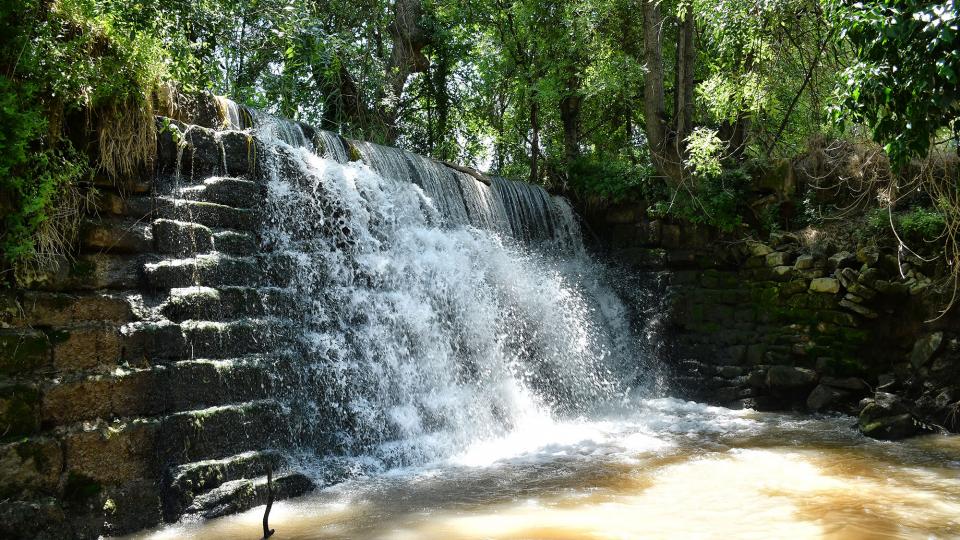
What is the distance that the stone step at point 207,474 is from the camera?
14.3ft

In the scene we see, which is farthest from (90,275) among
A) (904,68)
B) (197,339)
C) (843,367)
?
(843,367)

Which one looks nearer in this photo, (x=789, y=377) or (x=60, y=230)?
(x=60, y=230)

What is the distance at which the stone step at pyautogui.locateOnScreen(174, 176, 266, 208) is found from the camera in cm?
561

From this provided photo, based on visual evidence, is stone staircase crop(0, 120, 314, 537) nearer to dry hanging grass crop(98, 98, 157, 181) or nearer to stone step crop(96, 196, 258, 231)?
stone step crop(96, 196, 258, 231)

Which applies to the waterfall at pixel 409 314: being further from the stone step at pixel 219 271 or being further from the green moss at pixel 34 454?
the green moss at pixel 34 454

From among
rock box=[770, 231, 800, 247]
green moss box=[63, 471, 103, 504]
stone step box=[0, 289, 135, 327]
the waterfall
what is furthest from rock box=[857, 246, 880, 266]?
green moss box=[63, 471, 103, 504]

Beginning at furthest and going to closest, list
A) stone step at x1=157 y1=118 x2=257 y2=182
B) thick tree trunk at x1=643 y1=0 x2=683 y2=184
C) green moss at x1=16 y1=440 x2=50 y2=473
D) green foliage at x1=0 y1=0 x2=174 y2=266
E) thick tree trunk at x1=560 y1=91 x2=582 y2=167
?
thick tree trunk at x1=560 y1=91 x2=582 y2=167 → thick tree trunk at x1=643 y1=0 x2=683 y2=184 → stone step at x1=157 y1=118 x2=257 y2=182 → green foliage at x1=0 y1=0 x2=174 y2=266 → green moss at x1=16 y1=440 x2=50 y2=473

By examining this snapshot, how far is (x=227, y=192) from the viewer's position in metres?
5.86

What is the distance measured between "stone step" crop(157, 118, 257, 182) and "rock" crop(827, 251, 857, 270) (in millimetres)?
7167

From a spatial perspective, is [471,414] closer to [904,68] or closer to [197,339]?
[197,339]

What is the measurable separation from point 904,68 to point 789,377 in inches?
211

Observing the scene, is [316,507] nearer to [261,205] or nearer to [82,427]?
[82,427]

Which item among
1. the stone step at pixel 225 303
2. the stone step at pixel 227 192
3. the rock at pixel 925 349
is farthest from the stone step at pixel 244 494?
the rock at pixel 925 349

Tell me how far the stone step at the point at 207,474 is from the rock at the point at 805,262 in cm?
724
